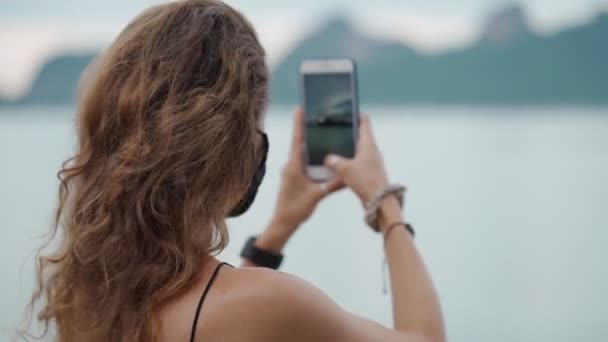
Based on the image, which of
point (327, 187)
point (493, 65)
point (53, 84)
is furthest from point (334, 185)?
point (493, 65)

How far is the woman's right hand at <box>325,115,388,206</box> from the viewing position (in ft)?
2.77

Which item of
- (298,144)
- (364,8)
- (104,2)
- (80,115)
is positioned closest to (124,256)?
(80,115)

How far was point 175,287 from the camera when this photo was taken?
617 millimetres

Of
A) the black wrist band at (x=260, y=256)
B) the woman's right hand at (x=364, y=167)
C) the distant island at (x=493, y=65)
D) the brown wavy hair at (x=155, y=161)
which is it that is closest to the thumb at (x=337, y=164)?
the woman's right hand at (x=364, y=167)

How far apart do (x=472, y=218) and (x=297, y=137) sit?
1238mm

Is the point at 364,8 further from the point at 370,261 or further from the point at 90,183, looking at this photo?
the point at 90,183

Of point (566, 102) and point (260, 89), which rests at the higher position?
point (260, 89)

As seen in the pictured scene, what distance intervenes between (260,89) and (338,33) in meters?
1.15

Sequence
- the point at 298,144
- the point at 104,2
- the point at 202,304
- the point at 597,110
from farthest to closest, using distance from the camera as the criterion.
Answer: the point at 597,110 → the point at 104,2 → the point at 298,144 → the point at 202,304

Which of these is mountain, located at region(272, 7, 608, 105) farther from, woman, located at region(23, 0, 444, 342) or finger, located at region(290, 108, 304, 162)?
woman, located at region(23, 0, 444, 342)

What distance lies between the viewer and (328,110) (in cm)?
92

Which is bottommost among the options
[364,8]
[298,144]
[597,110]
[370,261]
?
[370,261]

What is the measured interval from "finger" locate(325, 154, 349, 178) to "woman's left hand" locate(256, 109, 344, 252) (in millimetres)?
15

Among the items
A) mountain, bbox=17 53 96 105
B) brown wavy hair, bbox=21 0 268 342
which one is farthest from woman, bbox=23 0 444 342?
mountain, bbox=17 53 96 105
